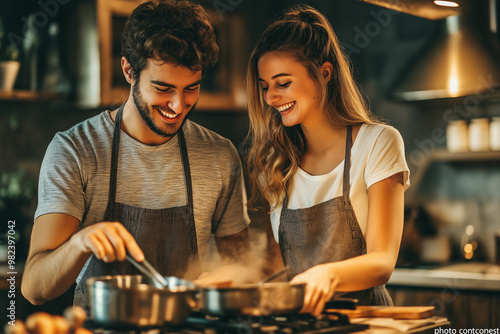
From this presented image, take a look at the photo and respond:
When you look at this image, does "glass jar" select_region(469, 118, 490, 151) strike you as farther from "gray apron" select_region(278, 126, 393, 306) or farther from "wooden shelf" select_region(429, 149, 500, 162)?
"gray apron" select_region(278, 126, 393, 306)

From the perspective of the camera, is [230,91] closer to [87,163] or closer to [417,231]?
[417,231]

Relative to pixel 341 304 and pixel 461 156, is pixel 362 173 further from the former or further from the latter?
pixel 461 156

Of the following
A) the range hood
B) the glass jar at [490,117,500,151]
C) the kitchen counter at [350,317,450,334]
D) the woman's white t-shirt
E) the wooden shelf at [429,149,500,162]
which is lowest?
the kitchen counter at [350,317,450,334]

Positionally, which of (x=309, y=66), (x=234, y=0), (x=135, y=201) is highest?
(x=234, y=0)

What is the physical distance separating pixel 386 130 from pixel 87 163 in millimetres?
979

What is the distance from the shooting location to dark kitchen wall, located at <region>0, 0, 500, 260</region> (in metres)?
3.73

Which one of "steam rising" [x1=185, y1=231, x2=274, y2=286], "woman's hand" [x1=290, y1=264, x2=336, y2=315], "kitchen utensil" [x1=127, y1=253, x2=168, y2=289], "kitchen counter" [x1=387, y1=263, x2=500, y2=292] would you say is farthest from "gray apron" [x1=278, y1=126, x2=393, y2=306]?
"kitchen counter" [x1=387, y1=263, x2=500, y2=292]

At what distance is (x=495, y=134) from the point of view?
3.89 meters

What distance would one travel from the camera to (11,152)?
3729mm

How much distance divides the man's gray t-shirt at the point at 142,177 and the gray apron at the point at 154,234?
2 centimetres

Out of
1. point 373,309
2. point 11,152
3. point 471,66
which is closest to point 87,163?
point 373,309

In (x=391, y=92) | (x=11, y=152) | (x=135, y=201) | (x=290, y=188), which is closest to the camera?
(x=135, y=201)

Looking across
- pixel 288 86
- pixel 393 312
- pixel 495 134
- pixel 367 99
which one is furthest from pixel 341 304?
pixel 367 99

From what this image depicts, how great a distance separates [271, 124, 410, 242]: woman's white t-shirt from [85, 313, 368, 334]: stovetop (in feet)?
1.99
